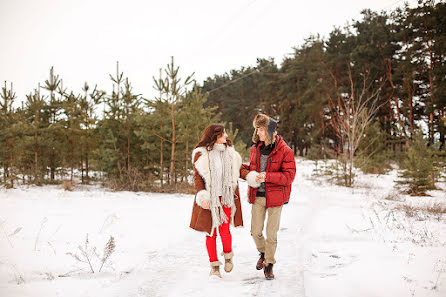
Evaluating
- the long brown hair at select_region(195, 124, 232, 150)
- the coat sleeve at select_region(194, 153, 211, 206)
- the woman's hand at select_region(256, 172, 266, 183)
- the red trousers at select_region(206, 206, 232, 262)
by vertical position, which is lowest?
the red trousers at select_region(206, 206, 232, 262)

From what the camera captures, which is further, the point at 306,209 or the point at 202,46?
the point at 202,46

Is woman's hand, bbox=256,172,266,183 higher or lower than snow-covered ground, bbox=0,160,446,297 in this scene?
higher

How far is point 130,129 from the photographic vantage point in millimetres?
12094

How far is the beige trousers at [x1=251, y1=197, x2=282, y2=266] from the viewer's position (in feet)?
12.5

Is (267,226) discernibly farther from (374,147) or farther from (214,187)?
(374,147)

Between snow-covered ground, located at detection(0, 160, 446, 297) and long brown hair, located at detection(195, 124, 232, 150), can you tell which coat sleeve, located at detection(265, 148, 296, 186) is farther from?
snow-covered ground, located at detection(0, 160, 446, 297)

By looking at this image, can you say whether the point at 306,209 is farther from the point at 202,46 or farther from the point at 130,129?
the point at 202,46

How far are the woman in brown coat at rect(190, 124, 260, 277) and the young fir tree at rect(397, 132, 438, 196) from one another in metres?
9.85

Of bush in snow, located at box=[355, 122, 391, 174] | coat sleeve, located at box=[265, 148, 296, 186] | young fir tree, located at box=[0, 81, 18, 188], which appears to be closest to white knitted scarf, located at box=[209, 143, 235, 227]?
coat sleeve, located at box=[265, 148, 296, 186]

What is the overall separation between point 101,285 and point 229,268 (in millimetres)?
1587

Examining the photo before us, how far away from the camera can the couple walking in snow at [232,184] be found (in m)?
3.76

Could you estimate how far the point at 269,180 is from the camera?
366 cm

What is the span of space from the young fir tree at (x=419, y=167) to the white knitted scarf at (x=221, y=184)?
32.4 ft

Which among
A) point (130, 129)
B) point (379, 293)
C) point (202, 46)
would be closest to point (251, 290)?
point (379, 293)
